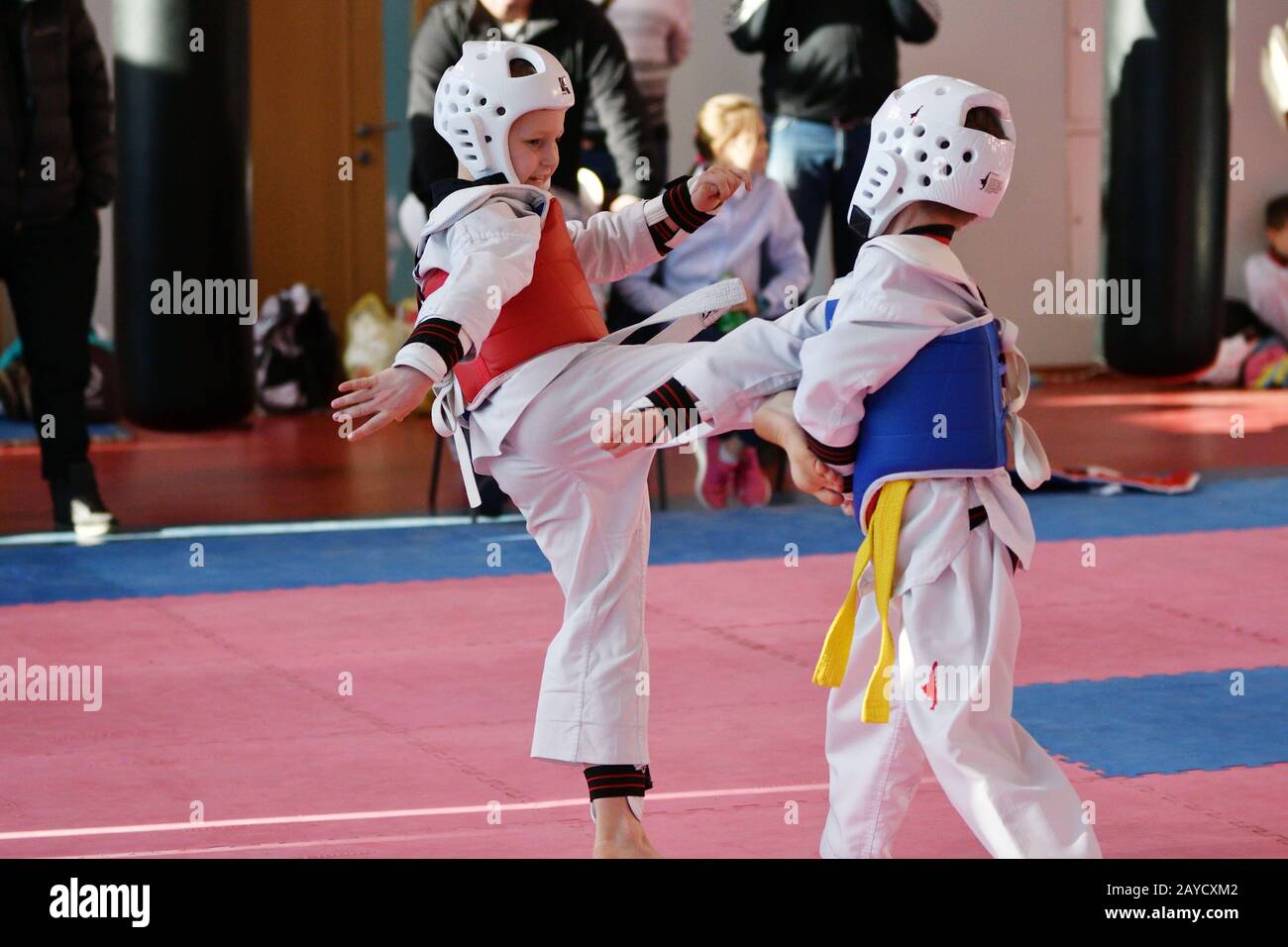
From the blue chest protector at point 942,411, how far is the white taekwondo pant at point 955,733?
0.08 metres

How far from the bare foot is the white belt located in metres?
0.54

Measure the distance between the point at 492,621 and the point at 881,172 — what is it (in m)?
2.50

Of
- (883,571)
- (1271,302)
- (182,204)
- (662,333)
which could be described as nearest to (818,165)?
(182,204)

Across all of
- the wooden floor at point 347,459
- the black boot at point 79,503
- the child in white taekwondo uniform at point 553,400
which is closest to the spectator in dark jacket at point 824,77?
the wooden floor at point 347,459

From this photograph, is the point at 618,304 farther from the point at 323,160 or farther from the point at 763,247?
the point at 323,160

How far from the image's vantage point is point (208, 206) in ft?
18.6

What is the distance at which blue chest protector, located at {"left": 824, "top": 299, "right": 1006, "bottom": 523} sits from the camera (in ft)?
8.41

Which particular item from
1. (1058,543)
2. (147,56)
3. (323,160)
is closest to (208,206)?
(147,56)

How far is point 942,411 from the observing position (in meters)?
2.56

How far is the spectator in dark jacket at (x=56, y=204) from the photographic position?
19.0 feet

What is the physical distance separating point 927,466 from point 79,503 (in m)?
4.16

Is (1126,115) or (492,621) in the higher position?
(1126,115)
